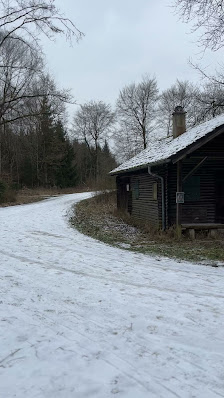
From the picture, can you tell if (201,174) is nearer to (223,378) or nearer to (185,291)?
(185,291)

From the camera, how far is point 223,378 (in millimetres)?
2910

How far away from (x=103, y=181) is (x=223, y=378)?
22948 mm

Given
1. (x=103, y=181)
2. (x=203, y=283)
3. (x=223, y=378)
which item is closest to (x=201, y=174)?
(x=203, y=283)

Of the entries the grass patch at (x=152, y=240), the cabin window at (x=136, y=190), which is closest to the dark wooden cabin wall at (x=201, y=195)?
A: the grass patch at (x=152, y=240)

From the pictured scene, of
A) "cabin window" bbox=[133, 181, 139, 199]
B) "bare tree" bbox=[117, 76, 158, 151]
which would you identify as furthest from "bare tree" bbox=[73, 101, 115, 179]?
"cabin window" bbox=[133, 181, 139, 199]

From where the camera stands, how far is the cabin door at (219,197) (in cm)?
1298

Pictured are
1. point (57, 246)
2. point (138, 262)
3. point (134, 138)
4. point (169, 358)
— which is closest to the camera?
point (169, 358)

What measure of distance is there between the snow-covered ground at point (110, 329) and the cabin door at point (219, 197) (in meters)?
6.64

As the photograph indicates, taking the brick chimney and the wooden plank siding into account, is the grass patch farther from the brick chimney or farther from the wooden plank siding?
the brick chimney

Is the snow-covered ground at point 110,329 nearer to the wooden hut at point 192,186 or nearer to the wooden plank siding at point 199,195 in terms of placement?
the wooden hut at point 192,186

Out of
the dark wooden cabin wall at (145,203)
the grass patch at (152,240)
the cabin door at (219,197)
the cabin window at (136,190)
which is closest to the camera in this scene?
the grass patch at (152,240)

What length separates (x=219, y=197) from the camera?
13.1 m

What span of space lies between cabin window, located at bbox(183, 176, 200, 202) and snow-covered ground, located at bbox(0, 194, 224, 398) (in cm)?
593

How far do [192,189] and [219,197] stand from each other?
51.6 inches
